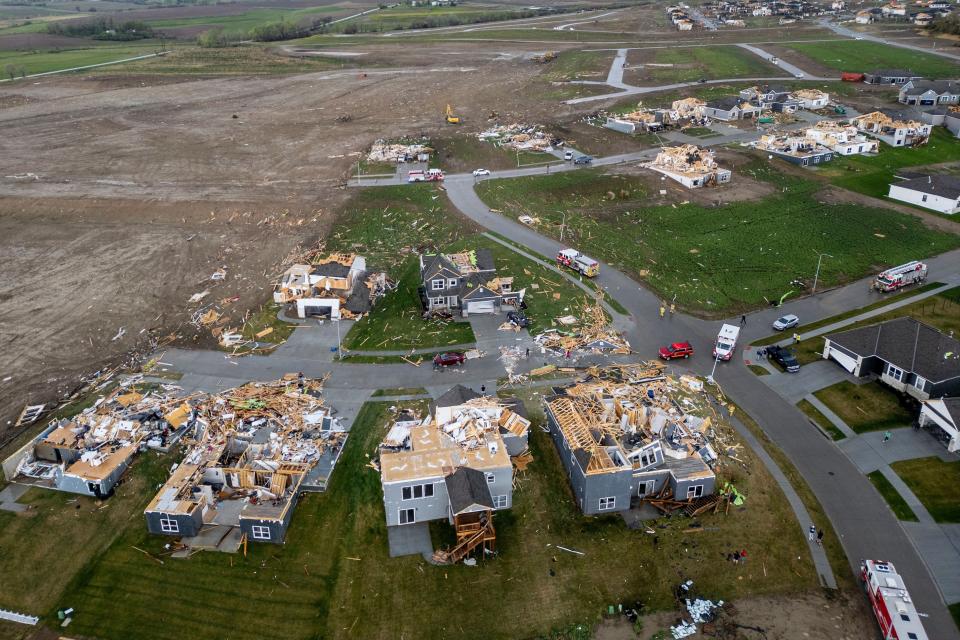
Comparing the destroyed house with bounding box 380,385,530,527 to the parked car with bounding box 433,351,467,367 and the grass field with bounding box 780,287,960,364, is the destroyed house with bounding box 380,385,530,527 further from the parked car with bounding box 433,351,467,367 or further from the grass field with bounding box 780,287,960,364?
the grass field with bounding box 780,287,960,364

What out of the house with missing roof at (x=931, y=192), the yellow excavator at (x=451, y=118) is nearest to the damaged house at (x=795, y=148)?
the house with missing roof at (x=931, y=192)

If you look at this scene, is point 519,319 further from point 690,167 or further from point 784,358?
point 690,167

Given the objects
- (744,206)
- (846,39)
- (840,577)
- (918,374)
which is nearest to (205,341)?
(840,577)

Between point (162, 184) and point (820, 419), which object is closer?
point (820, 419)

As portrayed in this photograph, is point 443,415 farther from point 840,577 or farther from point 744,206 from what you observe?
point 744,206

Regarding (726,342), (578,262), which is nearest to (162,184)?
(578,262)

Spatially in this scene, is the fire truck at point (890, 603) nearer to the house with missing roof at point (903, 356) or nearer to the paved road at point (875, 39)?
the house with missing roof at point (903, 356)
